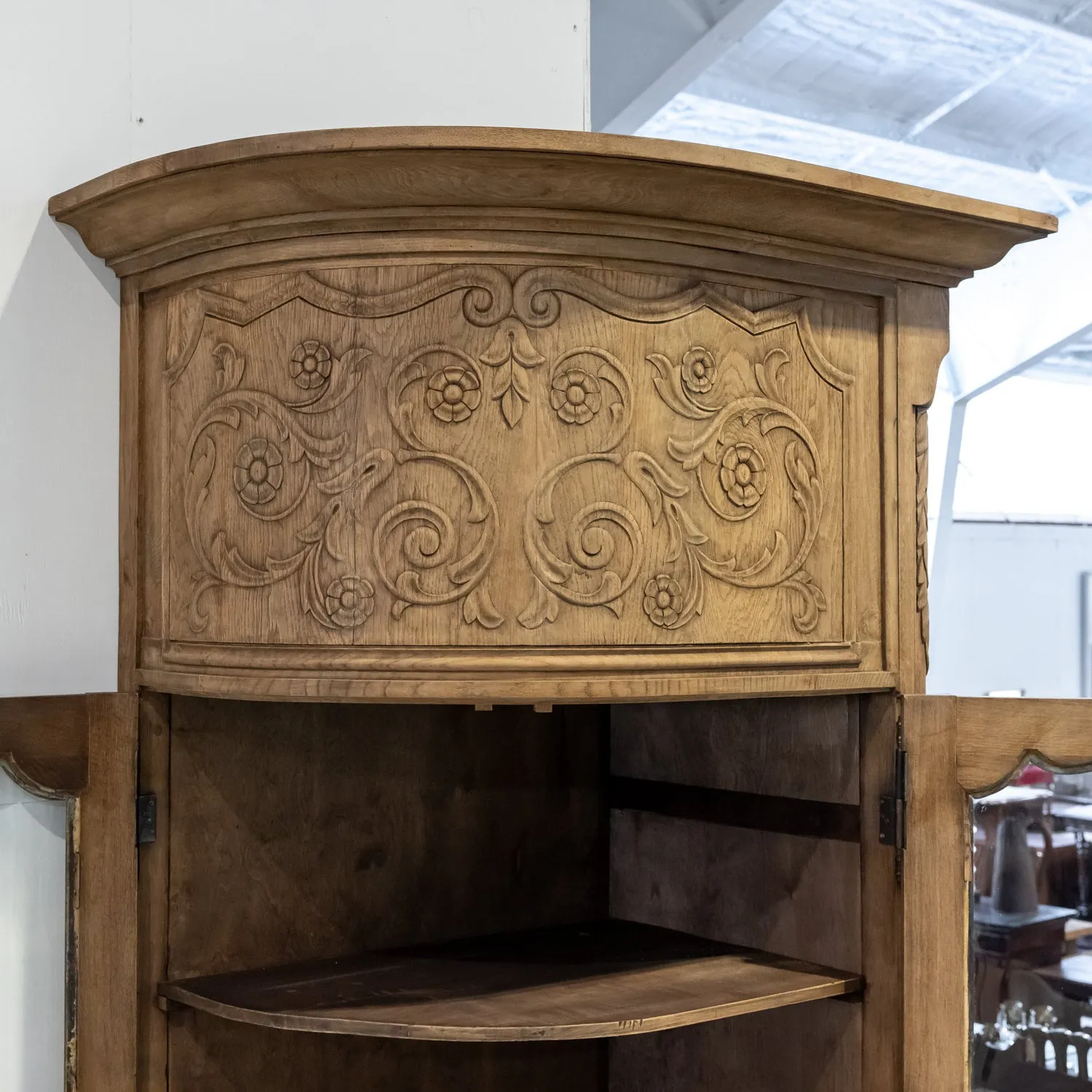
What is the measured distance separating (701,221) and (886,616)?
528mm

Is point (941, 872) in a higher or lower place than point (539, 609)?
lower

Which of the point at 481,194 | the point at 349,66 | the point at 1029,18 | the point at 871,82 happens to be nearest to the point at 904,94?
the point at 871,82

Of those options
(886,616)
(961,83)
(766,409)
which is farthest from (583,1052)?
(961,83)

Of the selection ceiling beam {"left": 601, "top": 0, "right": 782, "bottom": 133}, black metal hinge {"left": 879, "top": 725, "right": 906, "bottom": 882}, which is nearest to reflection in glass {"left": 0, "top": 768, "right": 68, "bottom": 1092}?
black metal hinge {"left": 879, "top": 725, "right": 906, "bottom": 882}

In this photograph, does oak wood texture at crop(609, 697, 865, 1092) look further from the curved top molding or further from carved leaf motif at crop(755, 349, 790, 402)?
the curved top molding

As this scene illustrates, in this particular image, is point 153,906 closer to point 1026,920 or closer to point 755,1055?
point 755,1055

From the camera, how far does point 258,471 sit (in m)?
1.44

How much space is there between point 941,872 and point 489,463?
76 centimetres

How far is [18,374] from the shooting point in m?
1.57

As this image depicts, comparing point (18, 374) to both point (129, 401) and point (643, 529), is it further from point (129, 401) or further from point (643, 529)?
point (643, 529)

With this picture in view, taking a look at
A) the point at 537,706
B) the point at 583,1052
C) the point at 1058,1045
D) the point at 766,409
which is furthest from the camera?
the point at 583,1052

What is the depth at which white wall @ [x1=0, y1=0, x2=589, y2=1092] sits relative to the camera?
1.54 meters

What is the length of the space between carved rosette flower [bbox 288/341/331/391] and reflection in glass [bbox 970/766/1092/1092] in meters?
0.95

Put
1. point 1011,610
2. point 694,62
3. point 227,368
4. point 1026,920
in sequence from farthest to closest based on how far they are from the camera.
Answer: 1. point 1011,610
2. point 694,62
3. point 1026,920
4. point 227,368
